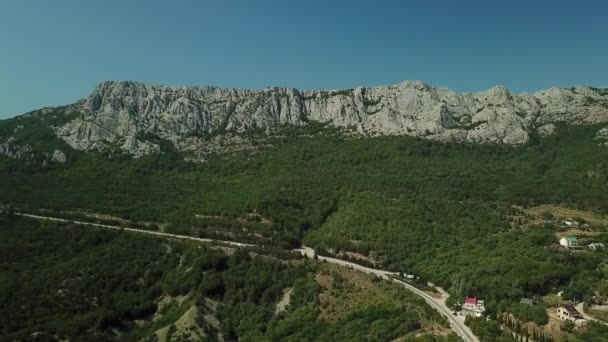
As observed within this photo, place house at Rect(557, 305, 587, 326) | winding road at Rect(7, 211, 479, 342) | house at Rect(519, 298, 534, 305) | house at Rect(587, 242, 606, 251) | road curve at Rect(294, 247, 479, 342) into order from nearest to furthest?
road curve at Rect(294, 247, 479, 342), house at Rect(557, 305, 587, 326), winding road at Rect(7, 211, 479, 342), house at Rect(519, 298, 534, 305), house at Rect(587, 242, 606, 251)

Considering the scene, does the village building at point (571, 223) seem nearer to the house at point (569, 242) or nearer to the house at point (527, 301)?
the house at point (569, 242)

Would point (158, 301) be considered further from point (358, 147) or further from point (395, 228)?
point (358, 147)

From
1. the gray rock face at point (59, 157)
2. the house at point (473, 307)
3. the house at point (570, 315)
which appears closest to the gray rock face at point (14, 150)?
the gray rock face at point (59, 157)

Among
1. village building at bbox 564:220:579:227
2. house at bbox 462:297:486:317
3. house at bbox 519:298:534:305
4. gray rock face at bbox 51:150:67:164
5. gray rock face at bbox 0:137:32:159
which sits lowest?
house at bbox 462:297:486:317

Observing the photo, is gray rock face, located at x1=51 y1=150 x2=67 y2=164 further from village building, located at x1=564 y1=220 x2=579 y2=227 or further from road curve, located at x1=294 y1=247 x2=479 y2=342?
village building, located at x1=564 y1=220 x2=579 y2=227

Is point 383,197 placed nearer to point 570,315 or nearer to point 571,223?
point 571,223

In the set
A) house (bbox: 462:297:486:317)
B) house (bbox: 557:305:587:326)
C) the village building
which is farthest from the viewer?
the village building

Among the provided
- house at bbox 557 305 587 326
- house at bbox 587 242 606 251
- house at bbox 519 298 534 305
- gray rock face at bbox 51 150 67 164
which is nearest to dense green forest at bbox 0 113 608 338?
house at bbox 519 298 534 305

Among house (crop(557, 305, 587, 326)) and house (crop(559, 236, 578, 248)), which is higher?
house (crop(559, 236, 578, 248))
